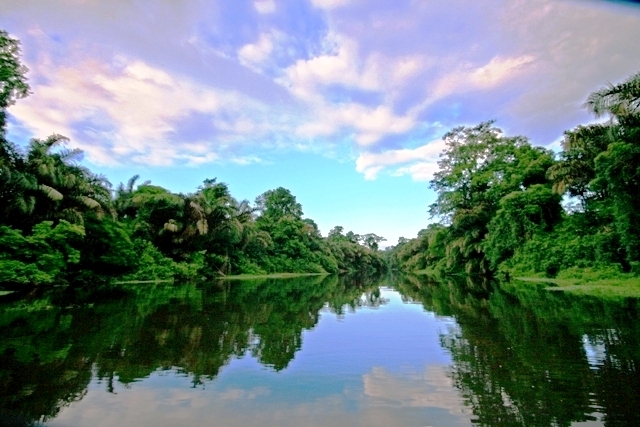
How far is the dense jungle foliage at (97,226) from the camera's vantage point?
17688 mm

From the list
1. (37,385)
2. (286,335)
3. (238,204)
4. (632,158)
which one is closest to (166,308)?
(286,335)

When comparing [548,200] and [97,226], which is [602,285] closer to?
[548,200]

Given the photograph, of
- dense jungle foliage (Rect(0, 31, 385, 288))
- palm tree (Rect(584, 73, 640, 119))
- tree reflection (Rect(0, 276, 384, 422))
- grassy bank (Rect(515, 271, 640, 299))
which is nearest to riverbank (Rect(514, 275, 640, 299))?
grassy bank (Rect(515, 271, 640, 299))

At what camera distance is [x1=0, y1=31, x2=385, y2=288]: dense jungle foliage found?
58.0 feet

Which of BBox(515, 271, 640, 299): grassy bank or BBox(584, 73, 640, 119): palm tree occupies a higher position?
BBox(584, 73, 640, 119): palm tree

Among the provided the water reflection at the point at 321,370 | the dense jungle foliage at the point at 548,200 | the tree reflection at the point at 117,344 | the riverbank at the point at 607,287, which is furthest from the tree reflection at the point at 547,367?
the dense jungle foliage at the point at 548,200

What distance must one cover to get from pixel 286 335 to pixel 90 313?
5.96 meters

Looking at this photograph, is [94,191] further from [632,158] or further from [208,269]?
[632,158]

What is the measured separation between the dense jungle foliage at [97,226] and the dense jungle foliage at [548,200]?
2025cm

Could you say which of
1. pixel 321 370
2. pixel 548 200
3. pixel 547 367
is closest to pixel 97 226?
Result: pixel 321 370

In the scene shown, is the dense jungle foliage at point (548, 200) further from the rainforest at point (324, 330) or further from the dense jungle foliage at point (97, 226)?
the dense jungle foliage at point (97, 226)

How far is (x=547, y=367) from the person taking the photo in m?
5.37

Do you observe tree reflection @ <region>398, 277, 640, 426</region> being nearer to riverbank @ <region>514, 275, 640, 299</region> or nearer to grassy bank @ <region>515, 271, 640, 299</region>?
riverbank @ <region>514, 275, 640, 299</region>

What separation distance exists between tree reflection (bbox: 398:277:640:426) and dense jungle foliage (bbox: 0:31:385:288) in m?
18.2
